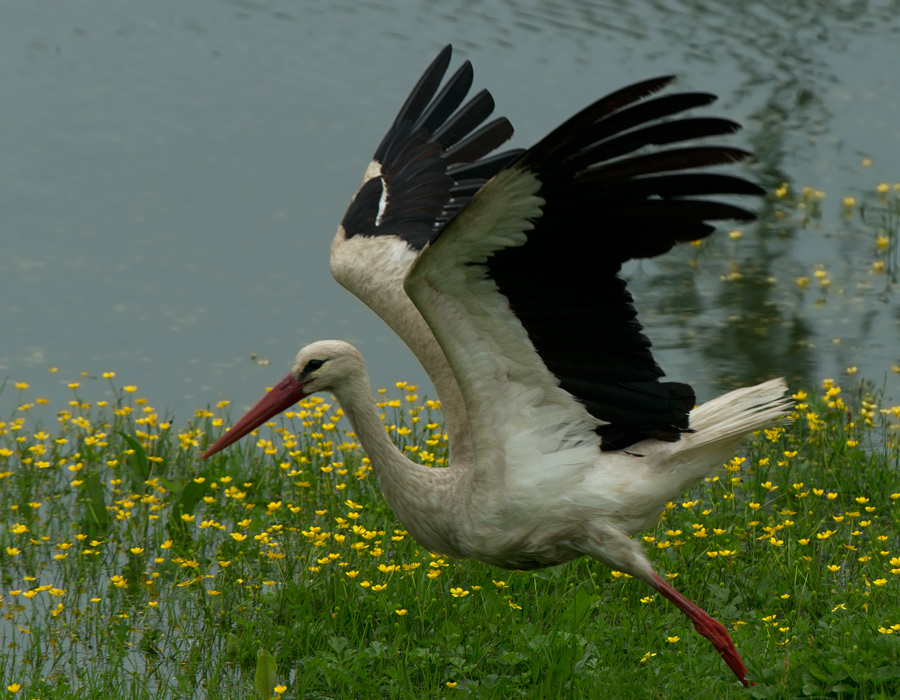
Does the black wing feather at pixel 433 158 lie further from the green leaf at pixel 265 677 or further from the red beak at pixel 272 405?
the green leaf at pixel 265 677

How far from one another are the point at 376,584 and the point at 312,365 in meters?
0.83

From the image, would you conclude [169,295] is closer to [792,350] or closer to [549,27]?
[792,350]

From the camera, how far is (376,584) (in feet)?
15.8

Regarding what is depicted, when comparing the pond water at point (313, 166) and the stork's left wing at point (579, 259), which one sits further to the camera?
the pond water at point (313, 166)

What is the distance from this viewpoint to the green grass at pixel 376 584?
4363 millimetres

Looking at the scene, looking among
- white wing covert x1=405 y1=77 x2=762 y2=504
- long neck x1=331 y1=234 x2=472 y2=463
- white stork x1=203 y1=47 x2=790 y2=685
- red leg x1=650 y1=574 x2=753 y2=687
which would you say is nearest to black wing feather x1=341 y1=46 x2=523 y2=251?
long neck x1=331 y1=234 x2=472 y2=463

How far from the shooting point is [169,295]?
809 centimetres

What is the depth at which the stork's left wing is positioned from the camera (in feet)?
11.5

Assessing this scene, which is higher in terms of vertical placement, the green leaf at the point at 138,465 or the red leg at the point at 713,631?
the green leaf at the point at 138,465

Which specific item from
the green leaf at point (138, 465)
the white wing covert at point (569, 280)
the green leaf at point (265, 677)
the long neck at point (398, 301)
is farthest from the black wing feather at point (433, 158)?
the green leaf at point (265, 677)

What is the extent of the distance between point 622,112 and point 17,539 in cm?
328

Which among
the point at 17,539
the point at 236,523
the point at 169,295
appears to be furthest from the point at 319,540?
the point at 169,295

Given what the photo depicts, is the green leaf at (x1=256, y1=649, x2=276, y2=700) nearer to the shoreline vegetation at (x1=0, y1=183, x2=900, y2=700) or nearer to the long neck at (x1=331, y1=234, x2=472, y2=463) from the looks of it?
the shoreline vegetation at (x1=0, y1=183, x2=900, y2=700)

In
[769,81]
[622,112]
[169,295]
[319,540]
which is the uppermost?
[769,81]
